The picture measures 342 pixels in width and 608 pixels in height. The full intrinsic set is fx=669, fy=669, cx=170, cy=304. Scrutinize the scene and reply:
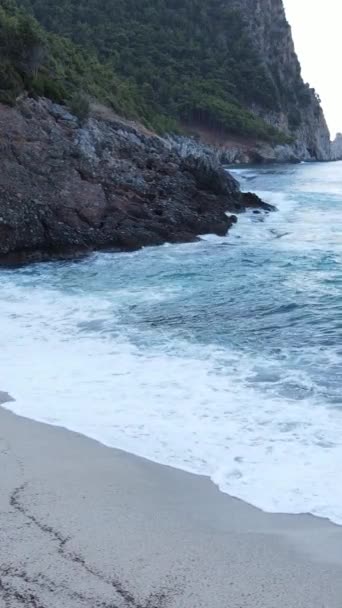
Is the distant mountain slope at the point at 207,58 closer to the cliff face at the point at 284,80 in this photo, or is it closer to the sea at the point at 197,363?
the cliff face at the point at 284,80

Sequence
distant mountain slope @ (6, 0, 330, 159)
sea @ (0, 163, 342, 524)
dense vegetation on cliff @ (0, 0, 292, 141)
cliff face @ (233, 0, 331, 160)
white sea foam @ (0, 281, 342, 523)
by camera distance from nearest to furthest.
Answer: white sea foam @ (0, 281, 342, 523)
sea @ (0, 163, 342, 524)
dense vegetation on cliff @ (0, 0, 292, 141)
distant mountain slope @ (6, 0, 330, 159)
cliff face @ (233, 0, 331, 160)

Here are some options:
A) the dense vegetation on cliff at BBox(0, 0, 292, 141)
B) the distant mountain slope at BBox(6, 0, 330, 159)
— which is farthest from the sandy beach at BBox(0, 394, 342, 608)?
the distant mountain slope at BBox(6, 0, 330, 159)

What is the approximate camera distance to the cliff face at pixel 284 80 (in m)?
119

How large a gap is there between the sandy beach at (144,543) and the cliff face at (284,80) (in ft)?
365

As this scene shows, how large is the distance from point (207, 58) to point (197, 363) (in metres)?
106

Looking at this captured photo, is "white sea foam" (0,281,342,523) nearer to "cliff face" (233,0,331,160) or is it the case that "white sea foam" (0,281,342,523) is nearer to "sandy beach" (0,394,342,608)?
"sandy beach" (0,394,342,608)

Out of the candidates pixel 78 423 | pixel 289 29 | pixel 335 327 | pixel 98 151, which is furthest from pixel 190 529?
pixel 289 29

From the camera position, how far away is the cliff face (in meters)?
119

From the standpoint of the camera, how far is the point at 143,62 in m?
89.7

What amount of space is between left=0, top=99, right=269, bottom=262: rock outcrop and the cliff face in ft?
306

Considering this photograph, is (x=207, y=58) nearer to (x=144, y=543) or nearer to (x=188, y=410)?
(x=188, y=410)

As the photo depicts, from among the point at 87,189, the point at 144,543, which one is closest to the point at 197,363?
the point at 144,543

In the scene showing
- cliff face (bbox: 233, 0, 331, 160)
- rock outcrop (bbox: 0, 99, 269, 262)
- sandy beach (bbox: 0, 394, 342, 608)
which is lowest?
sandy beach (bbox: 0, 394, 342, 608)

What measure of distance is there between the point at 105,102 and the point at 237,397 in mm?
26581
